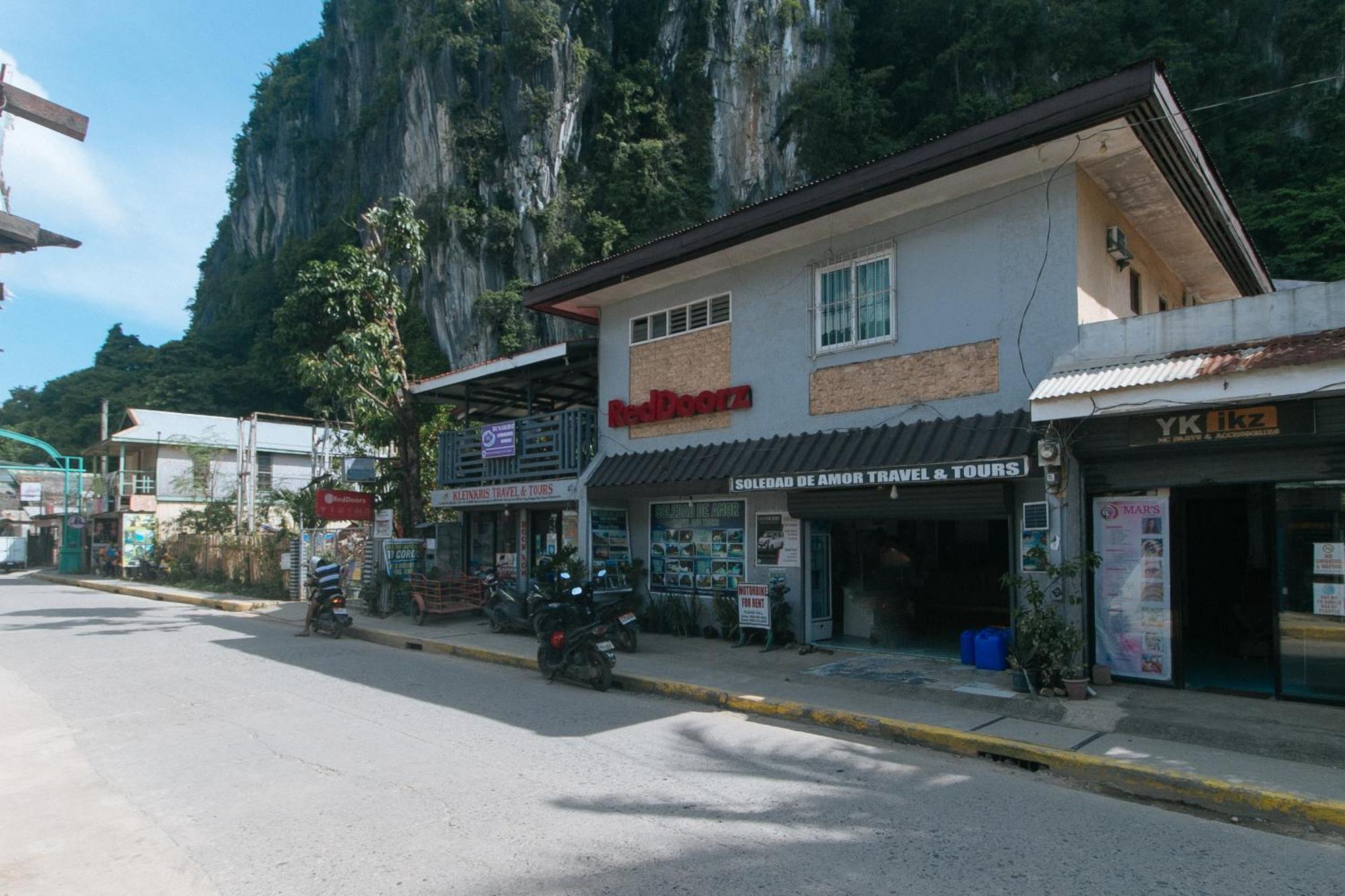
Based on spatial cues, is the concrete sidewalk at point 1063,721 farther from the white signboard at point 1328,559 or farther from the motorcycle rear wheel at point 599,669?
the white signboard at point 1328,559

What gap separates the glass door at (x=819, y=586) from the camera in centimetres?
1204

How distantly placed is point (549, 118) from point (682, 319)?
122ft

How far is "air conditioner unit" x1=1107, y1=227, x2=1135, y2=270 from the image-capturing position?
1039 cm

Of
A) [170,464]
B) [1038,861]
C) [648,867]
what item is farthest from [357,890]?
[170,464]

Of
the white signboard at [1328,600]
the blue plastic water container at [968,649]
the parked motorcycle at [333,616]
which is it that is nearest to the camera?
the white signboard at [1328,600]

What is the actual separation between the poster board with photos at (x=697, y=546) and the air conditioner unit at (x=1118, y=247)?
20.1 feet

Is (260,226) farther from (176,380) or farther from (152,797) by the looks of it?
(152,797)

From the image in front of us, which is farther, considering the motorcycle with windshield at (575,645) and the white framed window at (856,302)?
the white framed window at (856,302)

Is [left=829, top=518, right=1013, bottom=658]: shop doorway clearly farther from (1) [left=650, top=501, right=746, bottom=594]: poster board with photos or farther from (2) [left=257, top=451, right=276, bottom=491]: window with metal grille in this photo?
(2) [left=257, top=451, right=276, bottom=491]: window with metal grille

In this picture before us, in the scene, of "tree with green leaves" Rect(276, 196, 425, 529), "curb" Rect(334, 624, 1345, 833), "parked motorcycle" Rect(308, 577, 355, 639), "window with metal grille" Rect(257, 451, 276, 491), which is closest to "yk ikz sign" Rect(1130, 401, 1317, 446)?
"curb" Rect(334, 624, 1345, 833)

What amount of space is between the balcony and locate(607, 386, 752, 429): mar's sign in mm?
618

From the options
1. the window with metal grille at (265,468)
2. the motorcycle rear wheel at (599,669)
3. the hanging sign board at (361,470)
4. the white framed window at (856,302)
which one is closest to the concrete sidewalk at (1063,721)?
the motorcycle rear wheel at (599,669)

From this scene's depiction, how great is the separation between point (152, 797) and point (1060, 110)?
10485 millimetres

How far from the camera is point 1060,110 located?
8.86 metres
